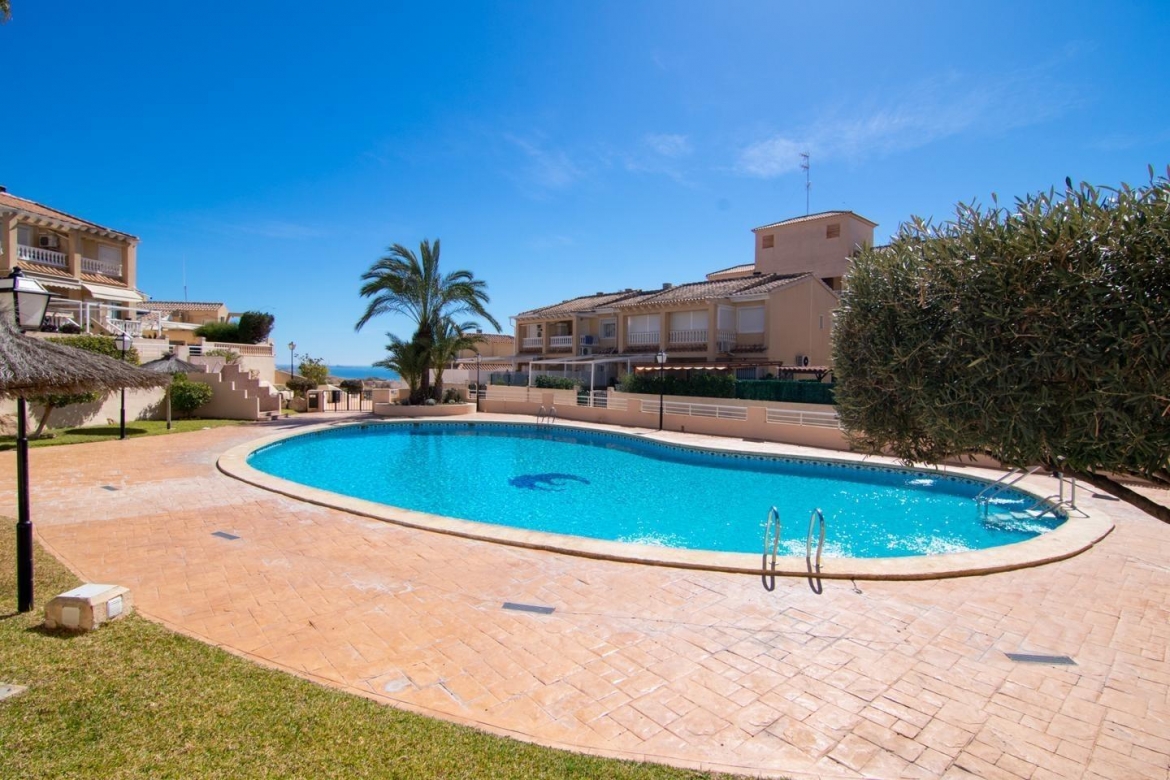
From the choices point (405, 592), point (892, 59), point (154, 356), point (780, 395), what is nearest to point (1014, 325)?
point (405, 592)

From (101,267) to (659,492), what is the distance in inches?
1351

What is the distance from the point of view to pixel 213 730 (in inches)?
151

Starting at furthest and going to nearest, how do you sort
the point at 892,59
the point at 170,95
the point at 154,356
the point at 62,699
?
1. the point at 154,356
2. the point at 170,95
3. the point at 892,59
4. the point at 62,699

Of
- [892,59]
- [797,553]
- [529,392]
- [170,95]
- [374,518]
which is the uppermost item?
[170,95]

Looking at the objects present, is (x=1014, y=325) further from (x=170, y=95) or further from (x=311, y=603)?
(x=170, y=95)

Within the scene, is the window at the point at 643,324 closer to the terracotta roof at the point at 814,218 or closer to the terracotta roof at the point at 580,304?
the terracotta roof at the point at 580,304

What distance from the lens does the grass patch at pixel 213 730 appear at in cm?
348

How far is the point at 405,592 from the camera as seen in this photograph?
677cm

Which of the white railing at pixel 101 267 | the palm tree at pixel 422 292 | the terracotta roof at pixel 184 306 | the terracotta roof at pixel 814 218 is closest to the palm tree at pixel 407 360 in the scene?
the palm tree at pixel 422 292

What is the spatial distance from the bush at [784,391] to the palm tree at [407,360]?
1688 cm

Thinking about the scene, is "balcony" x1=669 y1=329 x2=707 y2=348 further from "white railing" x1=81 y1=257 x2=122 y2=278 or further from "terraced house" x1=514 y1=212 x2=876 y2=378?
"white railing" x1=81 y1=257 x2=122 y2=278

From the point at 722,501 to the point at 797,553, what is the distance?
13.9 ft

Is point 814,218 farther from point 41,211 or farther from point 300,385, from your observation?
point 41,211

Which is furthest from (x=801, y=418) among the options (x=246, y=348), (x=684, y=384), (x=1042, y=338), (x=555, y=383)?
(x=246, y=348)
